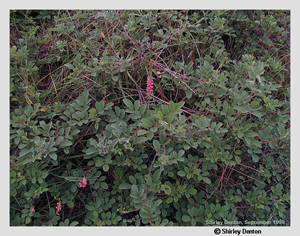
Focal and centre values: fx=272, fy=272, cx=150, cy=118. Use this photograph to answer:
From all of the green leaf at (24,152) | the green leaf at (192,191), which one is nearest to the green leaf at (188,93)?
the green leaf at (192,191)

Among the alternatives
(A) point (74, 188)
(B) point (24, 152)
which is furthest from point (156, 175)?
(B) point (24, 152)

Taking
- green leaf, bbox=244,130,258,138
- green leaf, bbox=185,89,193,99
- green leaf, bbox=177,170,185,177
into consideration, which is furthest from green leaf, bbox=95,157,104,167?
green leaf, bbox=244,130,258,138

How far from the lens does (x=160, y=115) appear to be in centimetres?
113

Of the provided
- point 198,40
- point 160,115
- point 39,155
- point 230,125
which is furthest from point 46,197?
point 198,40

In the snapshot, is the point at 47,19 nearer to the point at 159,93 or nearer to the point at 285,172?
the point at 159,93

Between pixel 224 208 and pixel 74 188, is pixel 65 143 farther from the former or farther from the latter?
pixel 224 208

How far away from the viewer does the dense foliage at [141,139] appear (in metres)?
1.21

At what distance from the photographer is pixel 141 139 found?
3.92 feet

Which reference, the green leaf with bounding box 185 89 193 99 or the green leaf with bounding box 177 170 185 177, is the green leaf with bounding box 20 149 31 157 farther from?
the green leaf with bounding box 185 89 193 99

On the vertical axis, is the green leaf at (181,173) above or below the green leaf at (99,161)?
below

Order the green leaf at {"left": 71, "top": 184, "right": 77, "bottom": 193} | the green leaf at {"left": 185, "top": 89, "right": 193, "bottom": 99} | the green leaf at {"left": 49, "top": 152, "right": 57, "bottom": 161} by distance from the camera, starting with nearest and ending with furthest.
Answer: the green leaf at {"left": 49, "top": 152, "right": 57, "bottom": 161}, the green leaf at {"left": 71, "top": 184, "right": 77, "bottom": 193}, the green leaf at {"left": 185, "top": 89, "right": 193, "bottom": 99}

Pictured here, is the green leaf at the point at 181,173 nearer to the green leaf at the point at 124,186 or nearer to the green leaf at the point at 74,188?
the green leaf at the point at 124,186

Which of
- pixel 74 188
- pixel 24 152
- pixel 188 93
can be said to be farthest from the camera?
pixel 188 93

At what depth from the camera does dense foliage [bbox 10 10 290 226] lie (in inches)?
47.7
